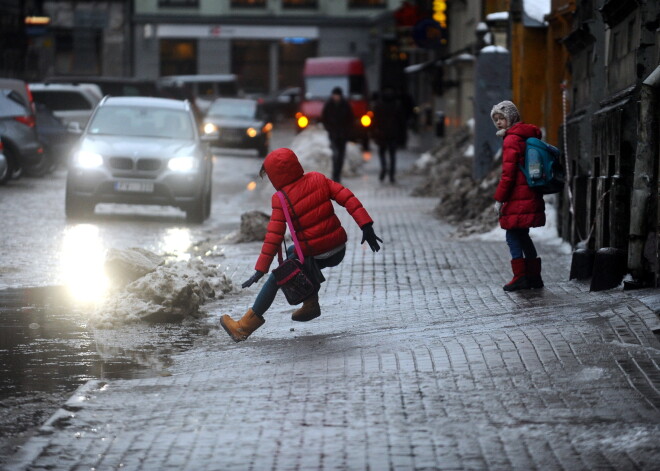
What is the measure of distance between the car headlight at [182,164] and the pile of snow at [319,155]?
36.4ft

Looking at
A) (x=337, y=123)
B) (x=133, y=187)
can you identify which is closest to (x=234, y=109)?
(x=337, y=123)

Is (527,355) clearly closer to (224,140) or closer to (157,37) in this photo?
(224,140)

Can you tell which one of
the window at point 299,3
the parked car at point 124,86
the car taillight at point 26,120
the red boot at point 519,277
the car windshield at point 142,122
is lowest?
the red boot at point 519,277

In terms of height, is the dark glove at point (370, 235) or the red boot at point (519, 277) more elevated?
the dark glove at point (370, 235)

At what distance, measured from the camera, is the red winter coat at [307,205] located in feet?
29.7

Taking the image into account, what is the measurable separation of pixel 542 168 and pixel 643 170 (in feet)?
3.16

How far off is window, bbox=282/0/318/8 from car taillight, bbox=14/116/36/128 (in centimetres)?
4516

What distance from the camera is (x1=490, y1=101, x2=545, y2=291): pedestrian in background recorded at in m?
11.0

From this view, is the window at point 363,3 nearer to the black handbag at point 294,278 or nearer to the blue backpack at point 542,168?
the blue backpack at point 542,168

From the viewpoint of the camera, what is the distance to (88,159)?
62.1ft

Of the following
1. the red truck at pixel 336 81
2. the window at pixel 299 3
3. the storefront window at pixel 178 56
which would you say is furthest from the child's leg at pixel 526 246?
the window at pixel 299 3

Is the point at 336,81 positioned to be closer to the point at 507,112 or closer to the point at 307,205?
the point at 507,112

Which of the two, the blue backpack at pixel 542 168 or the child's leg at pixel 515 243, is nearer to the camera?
the blue backpack at pixel 542 168

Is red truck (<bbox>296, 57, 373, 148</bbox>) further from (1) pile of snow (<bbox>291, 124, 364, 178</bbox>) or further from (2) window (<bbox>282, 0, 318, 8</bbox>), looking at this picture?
(2) window (<bbox>282, 0, 318, 8</bbox>)
